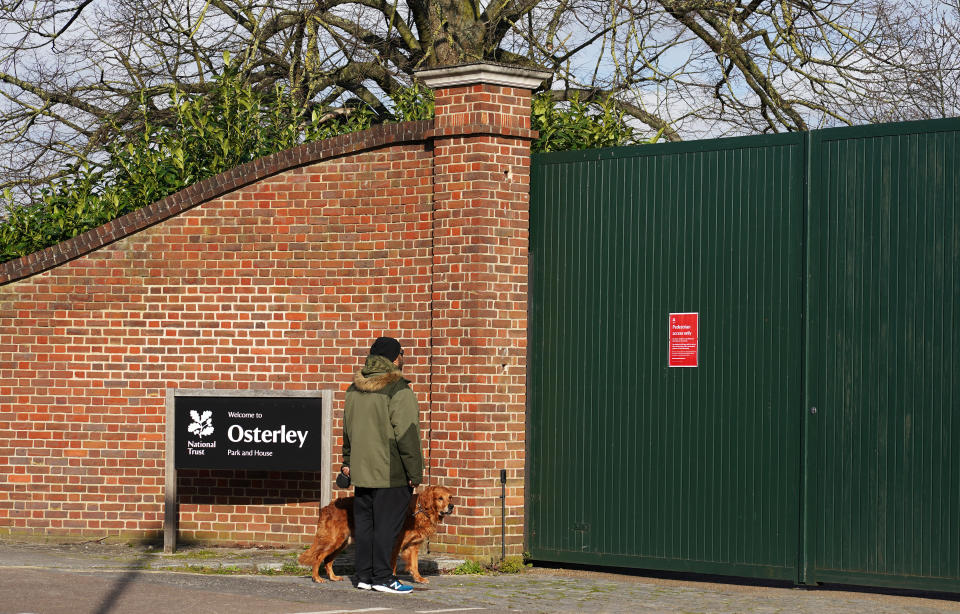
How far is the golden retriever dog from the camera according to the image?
31.4 ft

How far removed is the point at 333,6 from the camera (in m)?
17.5

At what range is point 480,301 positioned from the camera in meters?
10.5

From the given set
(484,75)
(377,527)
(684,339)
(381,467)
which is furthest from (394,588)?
(484,75)

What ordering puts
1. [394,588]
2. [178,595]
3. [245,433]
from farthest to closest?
[245,433] → [394,588] → [178,595]

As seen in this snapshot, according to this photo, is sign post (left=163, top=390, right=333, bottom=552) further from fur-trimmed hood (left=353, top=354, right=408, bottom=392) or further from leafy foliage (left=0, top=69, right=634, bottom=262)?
leafy foliage (left=0, top=69, right=634, bottom=262)

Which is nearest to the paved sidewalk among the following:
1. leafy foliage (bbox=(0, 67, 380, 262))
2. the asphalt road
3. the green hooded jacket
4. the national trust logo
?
the asphalt road

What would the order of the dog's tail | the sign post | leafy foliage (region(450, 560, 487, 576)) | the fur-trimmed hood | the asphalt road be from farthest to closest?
1. the sign post
2. leafy foliage (region(450, 560, 487, 576))
3. the dog's tail
4. the fur-trimmed hood
5. the asphalt road

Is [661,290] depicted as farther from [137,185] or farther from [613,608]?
[137,185]

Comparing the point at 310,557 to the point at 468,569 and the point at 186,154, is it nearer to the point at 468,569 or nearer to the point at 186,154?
the point at 468,569

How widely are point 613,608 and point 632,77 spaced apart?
28.6 ft

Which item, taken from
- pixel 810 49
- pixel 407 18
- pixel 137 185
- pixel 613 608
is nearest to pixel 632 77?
pixel 810 49

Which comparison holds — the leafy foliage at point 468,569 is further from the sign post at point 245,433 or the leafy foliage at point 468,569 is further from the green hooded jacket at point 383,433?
the sign post at point 245,433

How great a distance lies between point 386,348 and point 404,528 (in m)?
1.33

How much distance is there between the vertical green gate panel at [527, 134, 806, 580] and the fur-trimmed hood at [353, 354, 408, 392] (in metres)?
1.65
